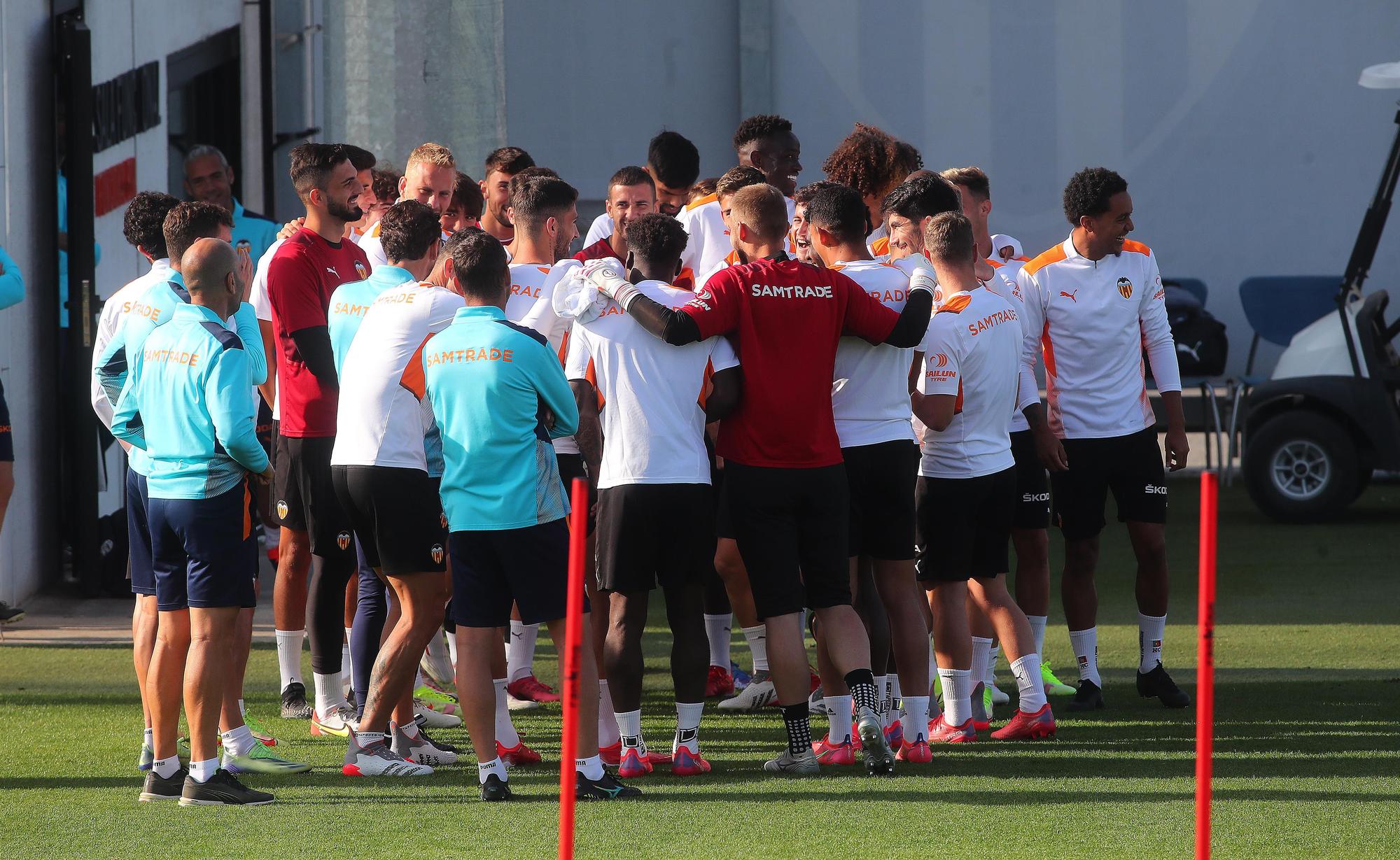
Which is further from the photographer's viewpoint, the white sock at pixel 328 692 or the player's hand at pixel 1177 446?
the player's hand at pixel 1177 446

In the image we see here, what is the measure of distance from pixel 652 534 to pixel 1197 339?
485 inches

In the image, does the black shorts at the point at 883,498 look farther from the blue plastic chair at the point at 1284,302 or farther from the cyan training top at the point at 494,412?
the blue plastic chair at the point at 1284,302

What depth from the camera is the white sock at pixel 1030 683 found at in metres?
5.82

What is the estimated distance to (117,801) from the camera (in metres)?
5.02

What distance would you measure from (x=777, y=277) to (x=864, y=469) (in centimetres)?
71

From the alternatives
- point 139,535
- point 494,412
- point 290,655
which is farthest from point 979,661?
point 139,535

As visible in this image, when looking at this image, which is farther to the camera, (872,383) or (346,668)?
(346,668)

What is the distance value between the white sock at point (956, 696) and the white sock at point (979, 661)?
0.88 ft

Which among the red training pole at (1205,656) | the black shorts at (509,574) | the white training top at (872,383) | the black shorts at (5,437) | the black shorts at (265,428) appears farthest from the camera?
the black shorts at (265,428)

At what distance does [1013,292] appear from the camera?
6.09 metres

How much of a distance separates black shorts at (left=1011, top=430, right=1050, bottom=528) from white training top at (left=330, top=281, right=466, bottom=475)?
2289 mm

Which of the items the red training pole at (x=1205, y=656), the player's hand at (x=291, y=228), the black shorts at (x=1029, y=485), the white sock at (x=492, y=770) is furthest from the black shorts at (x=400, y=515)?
the red training pole at (x=1205, y=656)

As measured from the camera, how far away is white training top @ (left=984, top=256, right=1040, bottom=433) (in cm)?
593

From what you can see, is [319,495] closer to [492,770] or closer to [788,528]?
[492,770]
